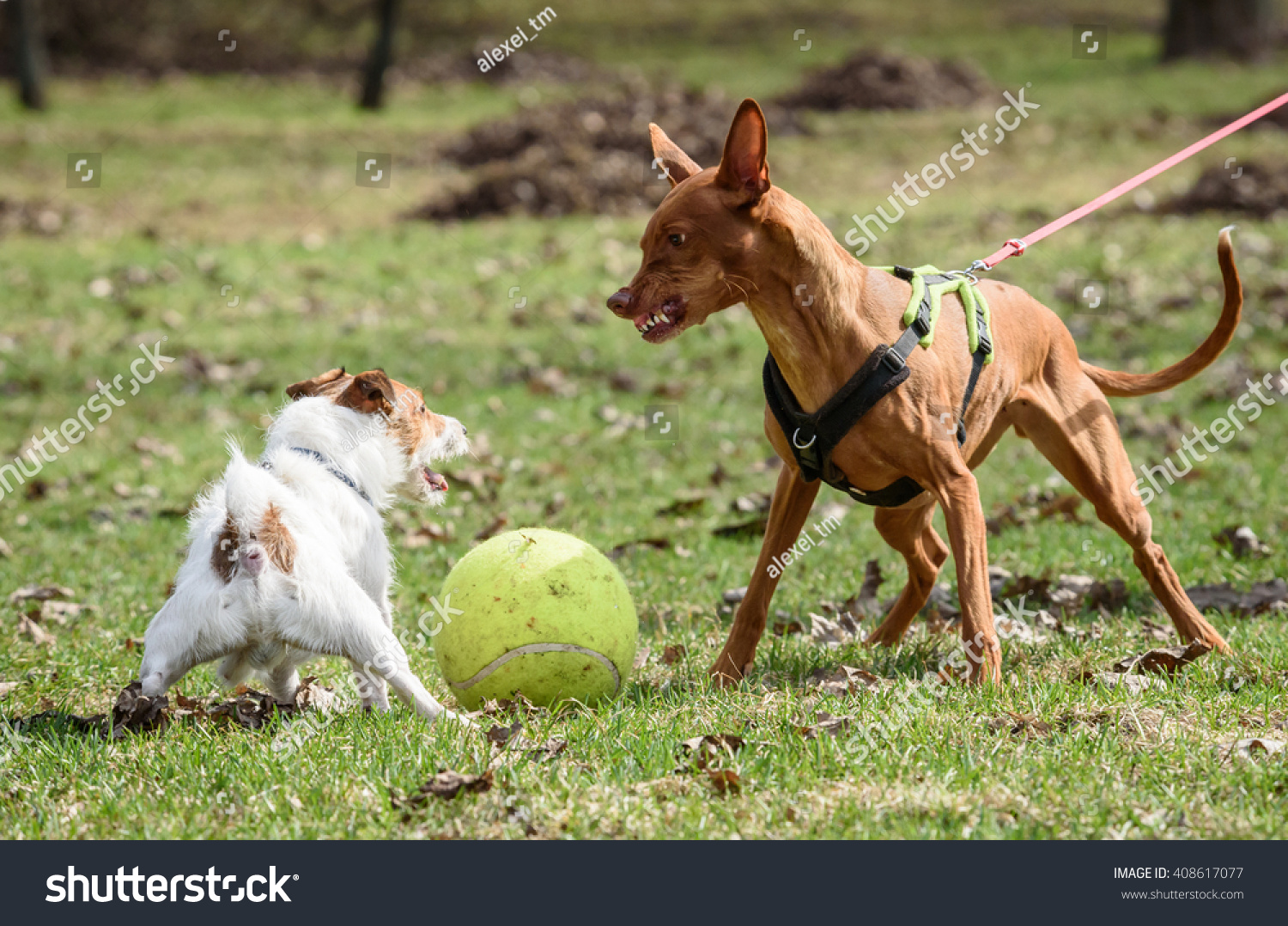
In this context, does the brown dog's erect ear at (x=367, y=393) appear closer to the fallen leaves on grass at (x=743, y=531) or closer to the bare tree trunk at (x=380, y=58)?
the fallen leaves on grass at (x=743, y=531)

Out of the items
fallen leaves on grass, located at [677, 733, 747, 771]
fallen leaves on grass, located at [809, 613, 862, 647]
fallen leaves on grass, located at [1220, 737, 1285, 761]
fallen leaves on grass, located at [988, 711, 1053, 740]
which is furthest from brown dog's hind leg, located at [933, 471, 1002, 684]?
fallen leaves on grass, located at [677, 733, 747, 771]

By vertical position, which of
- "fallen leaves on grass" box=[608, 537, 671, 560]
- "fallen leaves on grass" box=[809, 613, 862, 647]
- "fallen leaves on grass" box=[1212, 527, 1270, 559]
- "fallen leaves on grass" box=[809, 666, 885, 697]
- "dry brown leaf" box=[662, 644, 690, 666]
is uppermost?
"fallen leaves on grass" box=[608, 537, 671, 560]

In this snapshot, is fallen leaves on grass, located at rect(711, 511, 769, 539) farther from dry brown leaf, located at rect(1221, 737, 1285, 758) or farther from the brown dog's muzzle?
dry brown leaf, located at rect(1221, 737, 1285, 758)

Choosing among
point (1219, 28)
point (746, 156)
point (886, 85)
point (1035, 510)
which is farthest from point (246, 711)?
point (1219, 28)

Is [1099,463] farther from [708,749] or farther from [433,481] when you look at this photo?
[433,481]

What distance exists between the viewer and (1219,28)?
23.3 metres

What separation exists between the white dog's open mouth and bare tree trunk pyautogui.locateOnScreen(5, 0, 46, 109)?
22.1 meters

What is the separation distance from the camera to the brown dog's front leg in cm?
468

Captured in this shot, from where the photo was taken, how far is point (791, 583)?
6.30 m

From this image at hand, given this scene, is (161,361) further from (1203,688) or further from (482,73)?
(482,73)

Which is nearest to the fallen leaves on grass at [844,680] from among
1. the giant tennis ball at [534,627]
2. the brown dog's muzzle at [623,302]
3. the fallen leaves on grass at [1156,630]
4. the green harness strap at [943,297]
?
the giant tennis ball at [534,627]

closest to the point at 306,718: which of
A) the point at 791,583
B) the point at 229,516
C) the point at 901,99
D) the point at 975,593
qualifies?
the point at 229,516

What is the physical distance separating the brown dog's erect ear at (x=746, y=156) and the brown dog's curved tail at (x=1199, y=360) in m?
1.84
